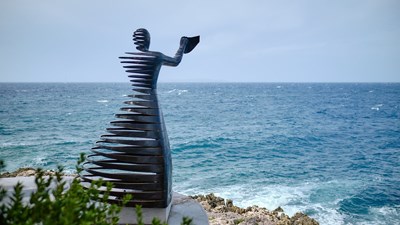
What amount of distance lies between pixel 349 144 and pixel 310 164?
9706 mm

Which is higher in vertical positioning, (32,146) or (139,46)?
(139,46)

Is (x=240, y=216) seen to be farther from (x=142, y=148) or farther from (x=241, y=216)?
(x=142, y=148)

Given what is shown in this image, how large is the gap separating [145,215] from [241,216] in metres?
7.25

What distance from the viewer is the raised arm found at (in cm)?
608

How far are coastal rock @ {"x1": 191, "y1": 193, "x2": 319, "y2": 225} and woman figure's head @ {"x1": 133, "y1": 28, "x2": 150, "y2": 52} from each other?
6.59 meters

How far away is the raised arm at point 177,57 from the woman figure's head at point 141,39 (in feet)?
1.22

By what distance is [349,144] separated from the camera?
31.9 m

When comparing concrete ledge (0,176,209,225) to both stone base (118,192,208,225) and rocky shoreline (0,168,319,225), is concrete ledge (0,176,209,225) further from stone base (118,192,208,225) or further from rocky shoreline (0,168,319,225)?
rocky shoreline (0,168,319,225)

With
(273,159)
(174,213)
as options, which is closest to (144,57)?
(174,213)

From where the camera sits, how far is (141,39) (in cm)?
591

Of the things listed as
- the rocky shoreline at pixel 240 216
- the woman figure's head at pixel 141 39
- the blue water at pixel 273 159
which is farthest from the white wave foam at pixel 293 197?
the woman figure's head at pixel 141 39

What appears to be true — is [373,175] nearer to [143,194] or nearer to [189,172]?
[189,172]

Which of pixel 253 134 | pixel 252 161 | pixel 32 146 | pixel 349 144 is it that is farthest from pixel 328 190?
pixel 32 146

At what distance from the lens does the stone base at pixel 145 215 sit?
536 centimetres
